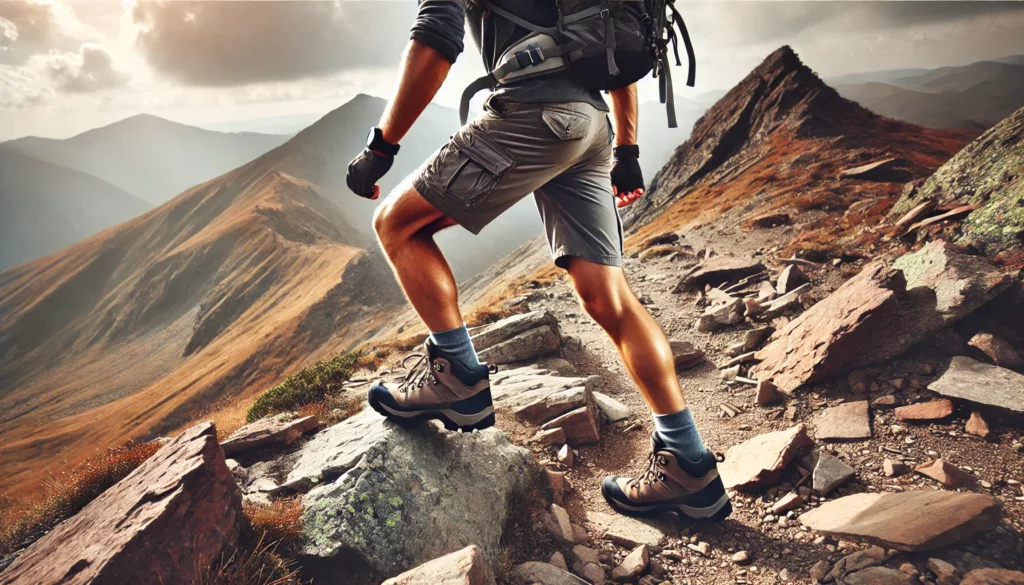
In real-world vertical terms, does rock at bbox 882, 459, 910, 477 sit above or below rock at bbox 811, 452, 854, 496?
below

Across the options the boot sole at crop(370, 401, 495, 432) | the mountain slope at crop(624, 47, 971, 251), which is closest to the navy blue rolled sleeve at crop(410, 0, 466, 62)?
the boot sole at crop(370, 401, 495, 432)

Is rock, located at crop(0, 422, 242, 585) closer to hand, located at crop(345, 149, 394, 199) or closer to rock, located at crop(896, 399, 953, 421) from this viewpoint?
hand, located at crop(345, 149, 394, 199)

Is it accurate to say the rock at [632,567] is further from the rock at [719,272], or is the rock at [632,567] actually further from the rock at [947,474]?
the rock at [719,272]

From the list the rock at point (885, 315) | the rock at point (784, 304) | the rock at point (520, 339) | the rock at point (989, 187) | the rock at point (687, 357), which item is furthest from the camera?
the rock at point (520, 339)

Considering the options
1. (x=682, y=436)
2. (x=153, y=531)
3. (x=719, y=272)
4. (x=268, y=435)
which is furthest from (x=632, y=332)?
(x=719, y=272)

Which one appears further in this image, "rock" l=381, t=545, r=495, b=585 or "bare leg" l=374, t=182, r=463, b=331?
"bare leg" l=374, t=182, r=463, b=331

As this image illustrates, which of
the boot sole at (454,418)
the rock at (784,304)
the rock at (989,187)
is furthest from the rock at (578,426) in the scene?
the rock at (989,187)

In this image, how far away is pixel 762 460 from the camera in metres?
3.59

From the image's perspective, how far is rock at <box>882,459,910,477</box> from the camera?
331 cm

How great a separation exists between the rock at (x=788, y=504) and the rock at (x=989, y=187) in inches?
189

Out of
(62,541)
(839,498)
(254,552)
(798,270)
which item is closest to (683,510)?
(839,498)

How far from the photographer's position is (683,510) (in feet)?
10.2

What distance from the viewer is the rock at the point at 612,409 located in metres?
5.13

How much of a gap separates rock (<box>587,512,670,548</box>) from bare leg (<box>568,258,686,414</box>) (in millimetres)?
851
